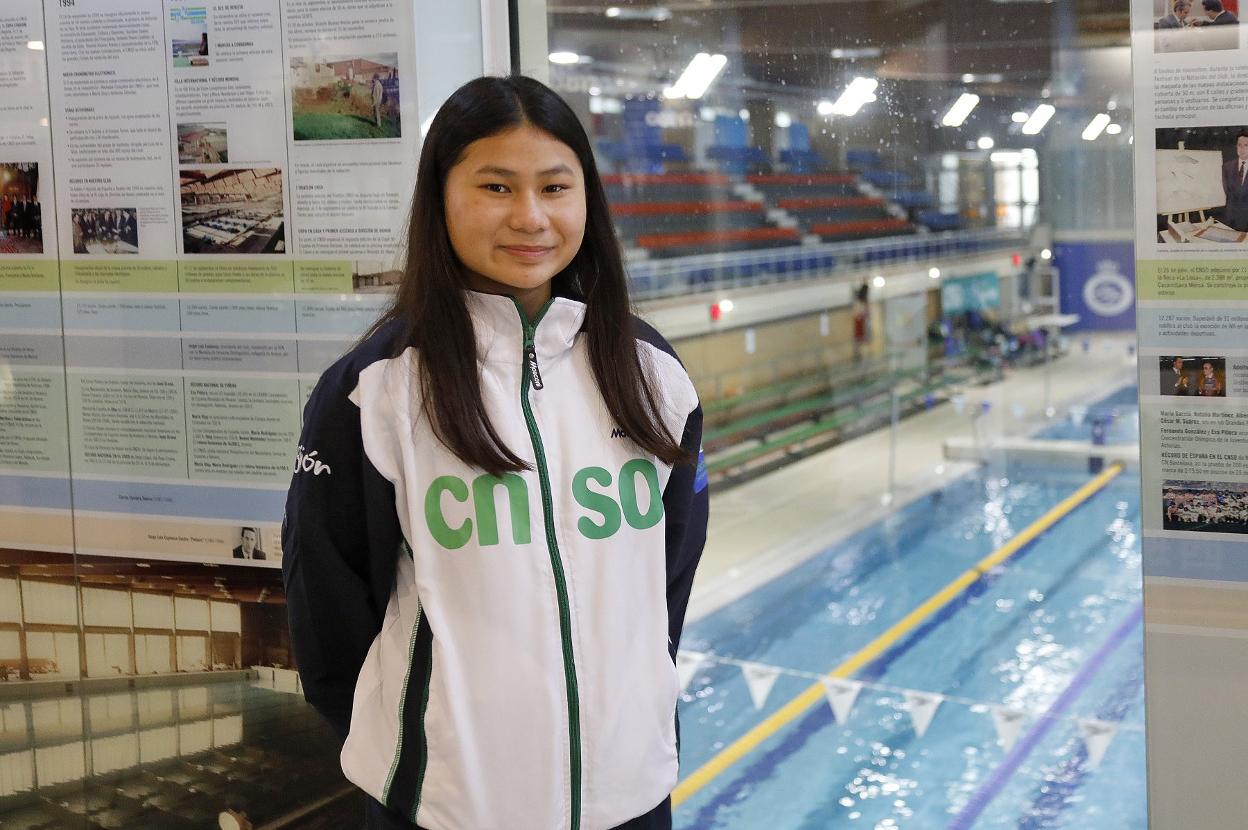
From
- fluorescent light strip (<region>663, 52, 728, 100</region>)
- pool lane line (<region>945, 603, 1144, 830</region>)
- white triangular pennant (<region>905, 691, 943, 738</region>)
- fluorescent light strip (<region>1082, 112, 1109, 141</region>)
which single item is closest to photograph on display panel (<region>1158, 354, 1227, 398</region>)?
fluorescent light strip (<region>1082, 112, 1109, 141</region>)

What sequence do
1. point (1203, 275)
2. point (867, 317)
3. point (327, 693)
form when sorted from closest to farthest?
1. point (327, 693)
2. point (1203, 275)
3. point (867, 317)

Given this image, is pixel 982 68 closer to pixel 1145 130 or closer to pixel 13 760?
pixel 1145 130

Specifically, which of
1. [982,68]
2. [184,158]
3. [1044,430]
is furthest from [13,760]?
[1044,430]

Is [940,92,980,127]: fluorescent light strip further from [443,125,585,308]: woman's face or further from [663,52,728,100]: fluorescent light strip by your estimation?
[443,125,585,308]: woman's face

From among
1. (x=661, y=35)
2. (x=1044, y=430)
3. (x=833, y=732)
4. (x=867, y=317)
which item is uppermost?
(x=661, y=35)

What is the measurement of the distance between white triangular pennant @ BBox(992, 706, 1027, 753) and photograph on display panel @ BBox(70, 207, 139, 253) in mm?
4984

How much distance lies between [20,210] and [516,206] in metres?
1.71

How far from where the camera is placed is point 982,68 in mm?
2590

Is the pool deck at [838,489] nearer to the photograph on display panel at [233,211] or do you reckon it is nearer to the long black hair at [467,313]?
the photograph on display panel at [233,211]

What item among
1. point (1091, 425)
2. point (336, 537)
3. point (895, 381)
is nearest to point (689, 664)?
point (1091, 425)

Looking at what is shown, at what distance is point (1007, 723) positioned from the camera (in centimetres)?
670

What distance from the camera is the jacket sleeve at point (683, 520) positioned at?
162cm

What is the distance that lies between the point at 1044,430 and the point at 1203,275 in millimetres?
8862

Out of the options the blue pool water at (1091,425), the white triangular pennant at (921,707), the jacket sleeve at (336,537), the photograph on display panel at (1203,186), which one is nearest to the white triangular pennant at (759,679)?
the white triangular pennant at (921,707)
